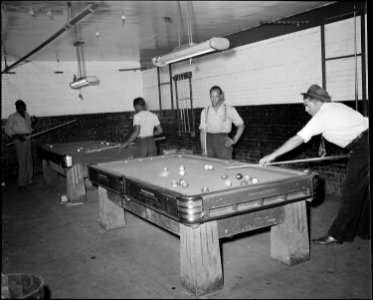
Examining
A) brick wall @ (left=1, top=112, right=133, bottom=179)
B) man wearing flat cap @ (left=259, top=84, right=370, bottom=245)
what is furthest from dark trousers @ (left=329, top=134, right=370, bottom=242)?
brick wall @ (left=1, top=112, right=133, bottom=179)

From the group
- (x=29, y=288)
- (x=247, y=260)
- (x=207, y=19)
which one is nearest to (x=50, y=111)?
(x=207, y=19)

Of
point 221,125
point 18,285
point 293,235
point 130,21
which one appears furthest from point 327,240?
point 130,21

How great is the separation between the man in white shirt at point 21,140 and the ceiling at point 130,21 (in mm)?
1428

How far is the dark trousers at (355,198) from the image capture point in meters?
3.93

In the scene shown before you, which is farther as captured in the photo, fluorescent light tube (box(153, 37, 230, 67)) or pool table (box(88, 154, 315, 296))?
fluorescent light tube (box(153, 37, 230, 67))

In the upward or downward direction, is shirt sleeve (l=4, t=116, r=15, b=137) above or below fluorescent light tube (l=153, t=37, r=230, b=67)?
below

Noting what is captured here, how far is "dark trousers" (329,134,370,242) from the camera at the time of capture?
3.93m

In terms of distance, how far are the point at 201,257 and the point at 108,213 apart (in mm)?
2136

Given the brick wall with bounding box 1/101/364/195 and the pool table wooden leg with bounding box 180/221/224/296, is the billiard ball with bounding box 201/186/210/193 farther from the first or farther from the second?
the brick wall with bounding box 1/101/364/195

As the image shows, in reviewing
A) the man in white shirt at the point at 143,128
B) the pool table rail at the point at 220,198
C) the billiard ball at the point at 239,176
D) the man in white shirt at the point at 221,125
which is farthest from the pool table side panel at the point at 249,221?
the man in white shirt at the point at 143,128

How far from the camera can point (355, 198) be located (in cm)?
400

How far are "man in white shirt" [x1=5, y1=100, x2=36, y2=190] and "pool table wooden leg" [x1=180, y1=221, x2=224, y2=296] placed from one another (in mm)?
5995

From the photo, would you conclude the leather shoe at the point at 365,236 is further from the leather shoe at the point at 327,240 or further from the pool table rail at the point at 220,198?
the pool table rail at the point at 220,198

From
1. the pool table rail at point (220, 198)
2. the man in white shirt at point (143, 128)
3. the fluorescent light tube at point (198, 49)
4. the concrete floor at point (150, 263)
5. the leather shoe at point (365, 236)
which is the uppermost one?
the fluorescent light tube at point (198, 49)
